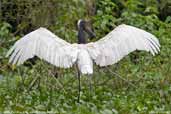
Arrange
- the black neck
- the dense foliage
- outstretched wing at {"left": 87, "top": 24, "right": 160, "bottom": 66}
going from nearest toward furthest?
the dense foliage, outstretched wing at {"left": 87, "top": 24, "right": 160, "bottom": 66}, the black neck

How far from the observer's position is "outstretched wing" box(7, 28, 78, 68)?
7680 mm

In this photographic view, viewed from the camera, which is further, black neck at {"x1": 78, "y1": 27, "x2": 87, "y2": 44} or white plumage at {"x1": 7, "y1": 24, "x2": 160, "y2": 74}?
black neck at {"x1": 78, "y1": 27, "x2": 87, "y2": 44}

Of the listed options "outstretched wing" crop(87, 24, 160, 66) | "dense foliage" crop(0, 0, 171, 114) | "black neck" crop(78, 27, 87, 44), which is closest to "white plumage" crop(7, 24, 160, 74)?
"outstretched wing" crop(87, 24, 160, 66)

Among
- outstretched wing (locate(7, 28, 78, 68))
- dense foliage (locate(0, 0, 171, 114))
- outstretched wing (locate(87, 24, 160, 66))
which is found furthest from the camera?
Result: outstretched wing (locate(87, 24, 160, 66))

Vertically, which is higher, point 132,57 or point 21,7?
Result: point 21,7

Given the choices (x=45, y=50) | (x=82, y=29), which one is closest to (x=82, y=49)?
(x=45, y=50)

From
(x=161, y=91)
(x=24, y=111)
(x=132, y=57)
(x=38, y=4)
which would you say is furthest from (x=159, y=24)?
(x=24, y=111)

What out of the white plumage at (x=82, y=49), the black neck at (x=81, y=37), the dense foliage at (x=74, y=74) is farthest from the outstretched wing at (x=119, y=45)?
the black neck at (x=81, y=37)

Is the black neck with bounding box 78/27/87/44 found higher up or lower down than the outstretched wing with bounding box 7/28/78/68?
higher up

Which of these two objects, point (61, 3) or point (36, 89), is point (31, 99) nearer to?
point (36, 89)

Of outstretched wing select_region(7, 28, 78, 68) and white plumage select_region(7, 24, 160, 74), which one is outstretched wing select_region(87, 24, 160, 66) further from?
outstretched wing select_region(7, 28, 78, 68)

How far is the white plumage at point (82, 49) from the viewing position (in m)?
7.69

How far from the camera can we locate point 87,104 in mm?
7457

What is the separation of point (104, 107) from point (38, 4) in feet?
12.4
